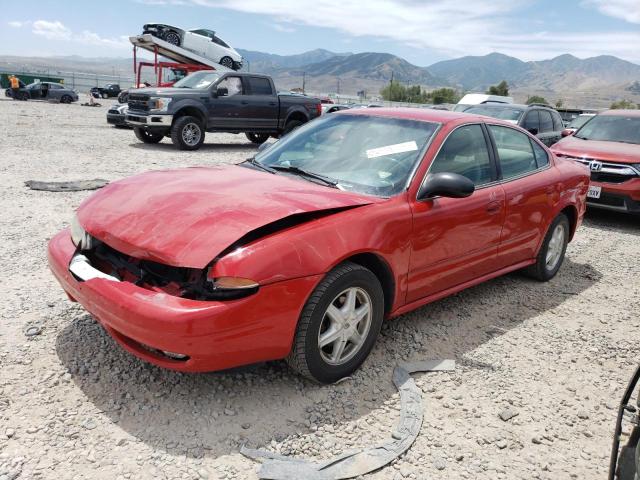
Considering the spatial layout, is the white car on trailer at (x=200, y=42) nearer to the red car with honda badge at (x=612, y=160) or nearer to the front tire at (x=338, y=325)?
the red car with honda badge at (x=612, y=160)

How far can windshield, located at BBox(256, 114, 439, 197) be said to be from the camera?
3.43 meters

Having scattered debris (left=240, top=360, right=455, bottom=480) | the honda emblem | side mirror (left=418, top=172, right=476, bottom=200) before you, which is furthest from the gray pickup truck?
scattered debris (left=240, top=360, right=455, bottom=480)

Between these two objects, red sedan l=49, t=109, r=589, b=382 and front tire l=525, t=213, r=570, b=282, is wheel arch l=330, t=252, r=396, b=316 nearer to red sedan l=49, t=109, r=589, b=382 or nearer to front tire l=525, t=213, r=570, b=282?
red sedan l=49, t=109, r=589, b=382

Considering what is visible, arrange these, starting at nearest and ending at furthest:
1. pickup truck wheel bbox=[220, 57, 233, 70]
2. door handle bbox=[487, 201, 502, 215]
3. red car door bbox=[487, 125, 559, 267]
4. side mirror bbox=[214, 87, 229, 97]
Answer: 1. door handle bbox=[487, 201, 502, 215]
2. red car door bbox=[487, 125, 559, 267]
3. side mirror bbox=[214, 87, 229, 97]
4. pickup truck wheel bbox=[220, 57, 233, 70]

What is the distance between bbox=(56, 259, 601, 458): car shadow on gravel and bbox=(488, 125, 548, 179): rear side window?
4.39 feet

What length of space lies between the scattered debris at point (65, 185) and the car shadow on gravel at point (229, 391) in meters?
4.26

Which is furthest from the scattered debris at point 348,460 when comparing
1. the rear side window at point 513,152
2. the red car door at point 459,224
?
the rear side window at point 513,152

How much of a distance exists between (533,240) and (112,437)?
3.63 meters

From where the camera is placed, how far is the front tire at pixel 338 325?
9.06 ft

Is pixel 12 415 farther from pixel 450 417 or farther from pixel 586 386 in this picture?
pixel 586 386

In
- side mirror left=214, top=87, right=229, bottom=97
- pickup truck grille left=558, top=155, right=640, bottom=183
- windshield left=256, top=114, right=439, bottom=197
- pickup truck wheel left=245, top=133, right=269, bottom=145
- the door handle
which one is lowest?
pickup truck wheel left=245, top=133, right=269, bottom=145

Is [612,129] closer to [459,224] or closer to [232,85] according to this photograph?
[459,224]

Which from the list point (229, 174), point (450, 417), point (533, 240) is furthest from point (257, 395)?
point (533, 240)

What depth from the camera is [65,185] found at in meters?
7.62
